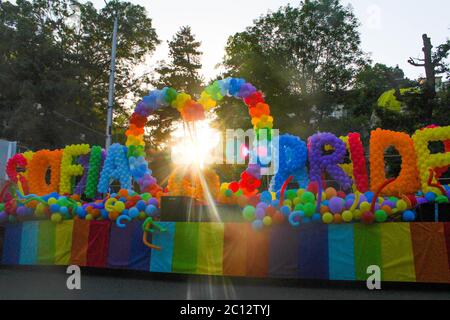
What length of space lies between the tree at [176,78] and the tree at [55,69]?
696cm

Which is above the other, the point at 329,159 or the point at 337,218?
the point at 329,159

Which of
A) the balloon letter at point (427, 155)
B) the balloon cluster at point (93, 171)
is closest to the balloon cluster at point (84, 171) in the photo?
the balloon cluster at point (93, 171)

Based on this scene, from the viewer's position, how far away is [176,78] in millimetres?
36625

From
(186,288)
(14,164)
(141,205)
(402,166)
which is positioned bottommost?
(186,288)

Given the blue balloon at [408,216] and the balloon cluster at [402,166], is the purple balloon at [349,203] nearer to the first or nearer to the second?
the blue balloon at [408,216]

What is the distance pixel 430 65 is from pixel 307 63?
10.4 metres

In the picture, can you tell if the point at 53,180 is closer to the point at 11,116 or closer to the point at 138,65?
the point at 11,116

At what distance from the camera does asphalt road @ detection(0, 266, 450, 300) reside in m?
6.66

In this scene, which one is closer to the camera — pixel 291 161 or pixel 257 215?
pixel 257 215

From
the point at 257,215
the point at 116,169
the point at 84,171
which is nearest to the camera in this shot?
the point at 257,215

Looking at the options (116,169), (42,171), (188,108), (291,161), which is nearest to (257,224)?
(291,161)

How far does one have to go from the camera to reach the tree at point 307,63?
83.2 feet

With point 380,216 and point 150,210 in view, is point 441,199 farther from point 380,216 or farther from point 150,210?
point 150,210
